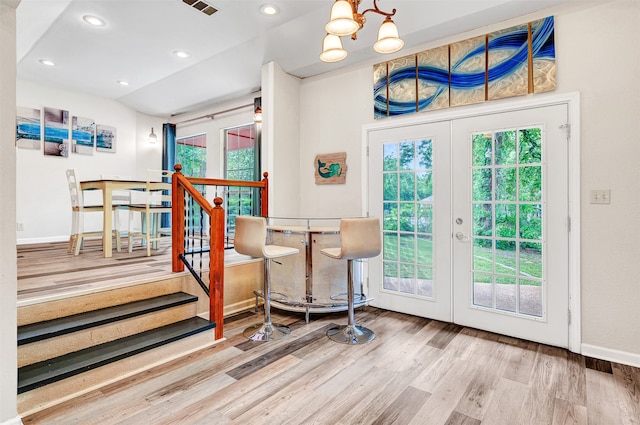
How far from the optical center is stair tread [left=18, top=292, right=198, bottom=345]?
7.16 ft

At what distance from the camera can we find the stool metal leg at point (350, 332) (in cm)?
300

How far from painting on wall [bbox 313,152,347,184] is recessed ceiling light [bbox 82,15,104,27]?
2.81m

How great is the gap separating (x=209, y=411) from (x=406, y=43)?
3.71 metres

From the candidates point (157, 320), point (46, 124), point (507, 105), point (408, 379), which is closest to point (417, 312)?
point (408, 379)

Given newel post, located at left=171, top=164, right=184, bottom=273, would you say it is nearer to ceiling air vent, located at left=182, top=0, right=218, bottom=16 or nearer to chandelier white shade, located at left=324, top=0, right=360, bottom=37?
ceiling air vent, located at left=182, top=0, right=218, bottom=16

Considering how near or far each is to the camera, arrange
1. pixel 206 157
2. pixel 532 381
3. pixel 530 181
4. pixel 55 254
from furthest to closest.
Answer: pixel 206 157
pixel 55 254
pixel 530 181
pixel 532 381

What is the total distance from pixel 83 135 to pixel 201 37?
3.60 m

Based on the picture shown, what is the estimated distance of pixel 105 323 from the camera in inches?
96.7

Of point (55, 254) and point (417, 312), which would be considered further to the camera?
point (55, 254)

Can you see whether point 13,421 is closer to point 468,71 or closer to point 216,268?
point 216,268

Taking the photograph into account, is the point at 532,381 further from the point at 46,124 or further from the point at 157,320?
the point at 46,124

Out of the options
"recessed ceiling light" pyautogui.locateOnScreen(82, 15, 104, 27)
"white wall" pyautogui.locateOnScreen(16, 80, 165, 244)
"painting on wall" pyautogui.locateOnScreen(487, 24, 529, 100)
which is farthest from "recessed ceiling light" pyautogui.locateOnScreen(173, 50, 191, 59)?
"painting on wall" pyautogui.locateOnScreen(487, 24, 529, 100)

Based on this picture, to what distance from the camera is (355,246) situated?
113 inches

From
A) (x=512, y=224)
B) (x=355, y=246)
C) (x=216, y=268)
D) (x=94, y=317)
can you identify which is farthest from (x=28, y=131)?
(x=512, y=224)
